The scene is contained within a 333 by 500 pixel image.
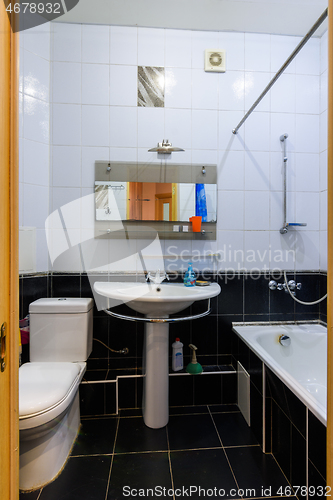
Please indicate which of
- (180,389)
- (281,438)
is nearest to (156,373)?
(180,389)

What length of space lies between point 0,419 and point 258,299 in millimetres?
1780

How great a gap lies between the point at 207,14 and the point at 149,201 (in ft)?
4.19

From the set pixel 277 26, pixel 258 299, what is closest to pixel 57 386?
pixel 258 299

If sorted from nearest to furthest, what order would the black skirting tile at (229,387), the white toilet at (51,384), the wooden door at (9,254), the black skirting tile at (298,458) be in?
1. the wooden door at (9,254)
2. the black skirting tile at (298,458)
3. the white toilet at (51,384)
4. the black skirting tile at (229,387)

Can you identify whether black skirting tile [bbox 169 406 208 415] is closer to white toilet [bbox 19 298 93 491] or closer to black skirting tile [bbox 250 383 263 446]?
black skirting tile [bbox 250 383 263 446]

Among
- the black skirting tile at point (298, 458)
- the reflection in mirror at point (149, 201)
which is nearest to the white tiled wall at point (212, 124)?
the reflection in mirror at point (149, 201)

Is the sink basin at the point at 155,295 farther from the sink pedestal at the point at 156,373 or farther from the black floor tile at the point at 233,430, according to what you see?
the black floor tile at the point at 233,430

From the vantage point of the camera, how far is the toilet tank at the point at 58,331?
5.56ft

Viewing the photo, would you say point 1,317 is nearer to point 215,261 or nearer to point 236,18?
point 215,261

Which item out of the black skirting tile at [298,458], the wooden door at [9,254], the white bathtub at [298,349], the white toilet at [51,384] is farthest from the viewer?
the white bathtub at [298,349]

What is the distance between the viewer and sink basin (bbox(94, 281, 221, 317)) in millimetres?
1450

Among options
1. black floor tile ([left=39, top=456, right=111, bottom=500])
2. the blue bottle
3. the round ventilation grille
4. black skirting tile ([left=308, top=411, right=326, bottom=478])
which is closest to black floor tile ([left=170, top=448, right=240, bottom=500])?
black floor tile ([left=39, top=456, right=111, bottom=500])

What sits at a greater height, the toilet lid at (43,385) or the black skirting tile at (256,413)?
the toilet lid at (43,385)

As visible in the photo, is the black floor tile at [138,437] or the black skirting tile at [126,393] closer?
the black floor tile at [138,437]
